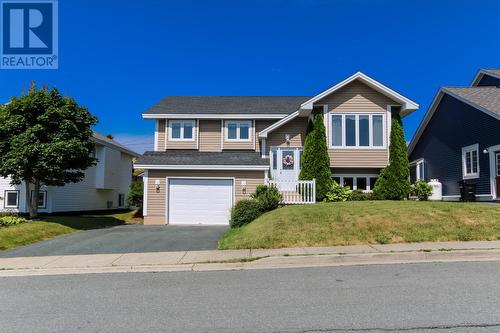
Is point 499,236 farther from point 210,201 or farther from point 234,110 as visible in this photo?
point 234,110

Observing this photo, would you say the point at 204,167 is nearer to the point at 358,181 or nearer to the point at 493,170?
the point at 358,181

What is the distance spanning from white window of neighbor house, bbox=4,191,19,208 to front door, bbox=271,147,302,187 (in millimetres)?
15247

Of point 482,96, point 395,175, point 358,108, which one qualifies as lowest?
point 395,175

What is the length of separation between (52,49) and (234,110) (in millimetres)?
10709

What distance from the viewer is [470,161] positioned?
2052cm

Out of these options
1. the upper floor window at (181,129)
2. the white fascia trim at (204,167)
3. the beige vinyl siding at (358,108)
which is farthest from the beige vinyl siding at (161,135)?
the beige vinyl siding at (358,108)

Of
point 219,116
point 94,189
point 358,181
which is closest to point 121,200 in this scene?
point 94,189

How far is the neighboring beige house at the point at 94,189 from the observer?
2292 cm

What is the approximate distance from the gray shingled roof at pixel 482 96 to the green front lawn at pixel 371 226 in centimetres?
774

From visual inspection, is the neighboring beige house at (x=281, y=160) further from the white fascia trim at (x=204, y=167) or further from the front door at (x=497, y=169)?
the front door at (x=497, y=169)

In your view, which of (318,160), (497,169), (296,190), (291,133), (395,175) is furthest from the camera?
(291,133)

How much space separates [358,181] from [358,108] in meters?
3.96

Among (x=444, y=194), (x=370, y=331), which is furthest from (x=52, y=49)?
(x=444, y=194)

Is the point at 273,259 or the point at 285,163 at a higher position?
the point at 285,163
